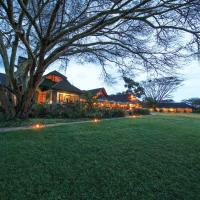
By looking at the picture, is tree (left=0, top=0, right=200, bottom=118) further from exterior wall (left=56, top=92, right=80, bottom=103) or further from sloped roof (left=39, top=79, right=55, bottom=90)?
exterior wall (left=56, top=92, right=80, bottom=103)

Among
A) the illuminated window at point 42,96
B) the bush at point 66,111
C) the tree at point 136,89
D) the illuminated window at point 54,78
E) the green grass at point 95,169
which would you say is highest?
the tree at point 136,89

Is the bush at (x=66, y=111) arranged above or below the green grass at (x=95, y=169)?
above

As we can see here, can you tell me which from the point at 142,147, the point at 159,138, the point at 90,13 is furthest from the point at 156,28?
the point at 142,147

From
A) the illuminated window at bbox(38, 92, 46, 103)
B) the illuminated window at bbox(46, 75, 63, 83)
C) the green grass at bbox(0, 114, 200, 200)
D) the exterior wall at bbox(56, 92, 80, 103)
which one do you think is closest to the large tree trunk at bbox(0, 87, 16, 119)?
the green grass at bbox(0, 114, 200, 200)

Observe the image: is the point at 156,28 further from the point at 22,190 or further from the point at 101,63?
the point at 22,190

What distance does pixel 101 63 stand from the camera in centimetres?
1169

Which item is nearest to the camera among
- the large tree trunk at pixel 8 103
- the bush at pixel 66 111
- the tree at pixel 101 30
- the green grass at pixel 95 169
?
the green grass at pixel 95 169

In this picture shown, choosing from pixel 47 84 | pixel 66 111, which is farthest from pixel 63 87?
pixel 66 111

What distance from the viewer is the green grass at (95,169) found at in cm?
332

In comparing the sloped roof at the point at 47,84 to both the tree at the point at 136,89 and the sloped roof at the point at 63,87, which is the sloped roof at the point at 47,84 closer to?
the sloped roof at the point at 63,87

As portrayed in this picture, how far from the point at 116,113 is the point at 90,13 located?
10.2 meters

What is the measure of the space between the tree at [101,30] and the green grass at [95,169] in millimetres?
3393

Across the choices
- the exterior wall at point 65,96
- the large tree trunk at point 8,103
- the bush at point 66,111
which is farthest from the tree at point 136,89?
the large tree trunk at point 8,103

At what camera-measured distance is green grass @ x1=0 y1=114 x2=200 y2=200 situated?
3.32 metres
